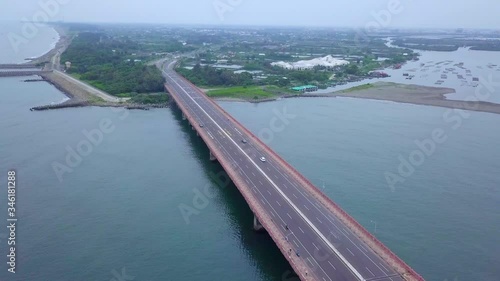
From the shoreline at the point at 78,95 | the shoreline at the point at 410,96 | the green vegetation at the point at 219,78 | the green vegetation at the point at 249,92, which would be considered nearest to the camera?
the shoreline at the point at 78,95

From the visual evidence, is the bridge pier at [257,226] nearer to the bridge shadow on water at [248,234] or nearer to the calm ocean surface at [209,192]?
the bridge shadow on water at [248,234]

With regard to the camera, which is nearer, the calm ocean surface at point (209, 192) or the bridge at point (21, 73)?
the calm ocean surface at point (209, 192)

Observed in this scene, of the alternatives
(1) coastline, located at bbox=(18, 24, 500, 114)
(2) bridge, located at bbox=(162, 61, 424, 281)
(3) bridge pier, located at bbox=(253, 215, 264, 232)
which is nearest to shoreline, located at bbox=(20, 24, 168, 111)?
(1) coastline, located at bbox=(18, 24, 500, 114)

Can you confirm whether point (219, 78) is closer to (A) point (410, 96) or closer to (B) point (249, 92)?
(B) point (249, 92)

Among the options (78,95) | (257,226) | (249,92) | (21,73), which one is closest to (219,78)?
(249,92)

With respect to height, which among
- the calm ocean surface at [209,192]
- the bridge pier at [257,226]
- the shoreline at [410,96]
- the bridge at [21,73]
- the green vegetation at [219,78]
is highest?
the bridge pier at [257,226]

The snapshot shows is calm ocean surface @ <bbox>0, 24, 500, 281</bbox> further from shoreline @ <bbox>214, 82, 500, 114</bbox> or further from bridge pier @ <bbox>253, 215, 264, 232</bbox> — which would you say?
shoreline @ <bbox>214, 82, 500, 114</bbox>

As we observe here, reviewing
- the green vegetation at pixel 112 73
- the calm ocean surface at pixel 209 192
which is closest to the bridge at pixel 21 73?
the green vegetation at pixel 112 73
